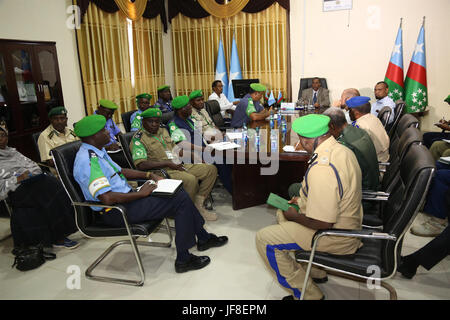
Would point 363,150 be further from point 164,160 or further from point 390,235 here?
point 164,160

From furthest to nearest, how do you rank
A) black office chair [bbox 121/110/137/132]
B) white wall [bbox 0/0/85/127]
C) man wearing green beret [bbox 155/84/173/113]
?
man wearing green beret [bbox 155/84/173/113], black office chair [bbox 121/110/137/132], white wall [bbox 0/0/85/127]

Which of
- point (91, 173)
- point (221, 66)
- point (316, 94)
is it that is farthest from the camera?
→ point (221, 66)

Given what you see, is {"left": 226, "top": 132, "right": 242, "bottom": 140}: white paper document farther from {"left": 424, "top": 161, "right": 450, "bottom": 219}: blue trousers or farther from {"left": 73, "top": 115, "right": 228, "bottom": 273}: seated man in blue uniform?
{"left": 424, "top": 161, "right": 450, "bottom": 219}: blue trousers

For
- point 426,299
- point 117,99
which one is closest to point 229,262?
point 426,299

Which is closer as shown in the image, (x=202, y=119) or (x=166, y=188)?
(x=166, y=188)

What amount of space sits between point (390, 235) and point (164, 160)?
2090 mm

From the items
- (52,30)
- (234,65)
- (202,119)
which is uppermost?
(52,30)

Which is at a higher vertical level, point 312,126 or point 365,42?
point 365,42

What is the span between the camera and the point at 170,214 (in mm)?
2383

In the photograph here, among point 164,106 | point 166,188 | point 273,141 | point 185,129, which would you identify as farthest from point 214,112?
point 166,188

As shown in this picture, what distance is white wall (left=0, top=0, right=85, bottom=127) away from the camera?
3969 mm

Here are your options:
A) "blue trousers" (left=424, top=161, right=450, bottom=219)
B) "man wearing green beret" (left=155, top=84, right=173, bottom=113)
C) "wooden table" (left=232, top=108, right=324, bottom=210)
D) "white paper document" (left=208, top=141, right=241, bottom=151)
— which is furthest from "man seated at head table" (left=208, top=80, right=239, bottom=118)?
"blue trousers" (left=424, top=161, right=450, bottom=219)

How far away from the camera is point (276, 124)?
4.18 m

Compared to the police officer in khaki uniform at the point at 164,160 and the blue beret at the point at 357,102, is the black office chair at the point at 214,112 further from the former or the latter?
the blue beret at the point at 357,102
